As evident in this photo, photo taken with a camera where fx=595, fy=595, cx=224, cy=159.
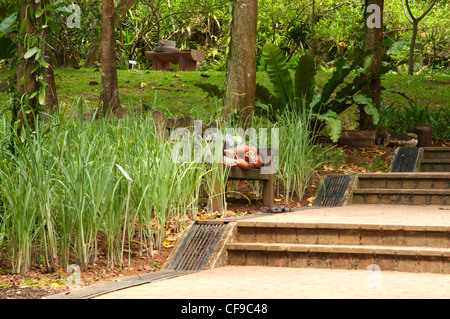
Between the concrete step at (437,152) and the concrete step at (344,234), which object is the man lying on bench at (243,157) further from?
the concrete step at (437,152)

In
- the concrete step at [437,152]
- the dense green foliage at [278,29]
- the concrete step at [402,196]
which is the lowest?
the concrete step at [402,196]

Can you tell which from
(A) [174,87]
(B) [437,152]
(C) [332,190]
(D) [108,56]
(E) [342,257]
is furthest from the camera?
(A) [174,87]

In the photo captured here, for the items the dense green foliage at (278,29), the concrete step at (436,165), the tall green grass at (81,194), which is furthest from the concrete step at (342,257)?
the dense green foliage at (278,29)

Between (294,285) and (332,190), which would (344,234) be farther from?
(332,190)

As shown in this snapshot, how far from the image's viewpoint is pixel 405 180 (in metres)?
6.79

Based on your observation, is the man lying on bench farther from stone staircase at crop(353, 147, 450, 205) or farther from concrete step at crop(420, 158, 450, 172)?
concrete step at crop(420, 158, 450, 172)

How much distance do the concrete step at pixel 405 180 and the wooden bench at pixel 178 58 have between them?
9.90 m

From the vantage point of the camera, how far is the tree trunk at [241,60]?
7027mm

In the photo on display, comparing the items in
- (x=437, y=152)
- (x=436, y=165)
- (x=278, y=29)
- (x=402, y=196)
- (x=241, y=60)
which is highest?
(x=278, y=29)

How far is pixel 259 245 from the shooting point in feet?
14.6

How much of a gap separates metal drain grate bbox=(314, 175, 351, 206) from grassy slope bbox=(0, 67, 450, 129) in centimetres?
422

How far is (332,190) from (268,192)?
3.54ft

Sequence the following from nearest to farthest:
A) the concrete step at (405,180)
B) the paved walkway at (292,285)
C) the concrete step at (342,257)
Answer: the paved walkway at (292,285)
the concrete step at (342,257)
the concrete step at (405,180)

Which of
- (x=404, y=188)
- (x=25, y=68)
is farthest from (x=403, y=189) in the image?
(x=25, y=68)
